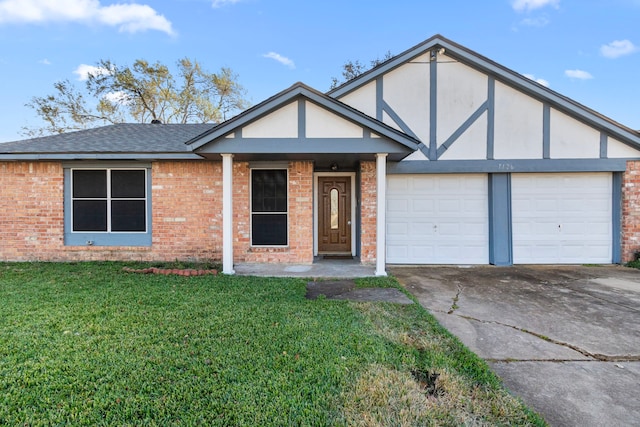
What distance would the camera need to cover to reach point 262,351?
3416mm

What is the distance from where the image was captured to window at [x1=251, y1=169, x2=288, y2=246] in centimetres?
867

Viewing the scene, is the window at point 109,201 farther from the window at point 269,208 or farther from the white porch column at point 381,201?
the white porch column at point 381,201

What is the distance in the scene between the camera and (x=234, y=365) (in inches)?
123

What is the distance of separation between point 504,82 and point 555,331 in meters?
6.99

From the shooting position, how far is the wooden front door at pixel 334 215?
10109 mm

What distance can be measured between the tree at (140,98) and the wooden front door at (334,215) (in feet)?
57.7

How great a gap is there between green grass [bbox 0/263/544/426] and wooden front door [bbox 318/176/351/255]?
4.90 metres

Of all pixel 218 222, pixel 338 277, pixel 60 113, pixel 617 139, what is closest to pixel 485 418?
pixel 338 277

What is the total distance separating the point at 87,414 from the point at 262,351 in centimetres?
148

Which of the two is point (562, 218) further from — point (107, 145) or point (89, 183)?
point (89, 183)

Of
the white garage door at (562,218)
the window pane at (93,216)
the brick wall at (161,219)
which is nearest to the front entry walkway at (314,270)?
the brick wall at (161,219)

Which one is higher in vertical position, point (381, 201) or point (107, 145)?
point (107, 145)

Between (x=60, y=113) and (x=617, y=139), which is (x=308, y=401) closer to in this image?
(x=617, y=139)

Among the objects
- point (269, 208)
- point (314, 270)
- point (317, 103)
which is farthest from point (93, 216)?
point (317, 103)
